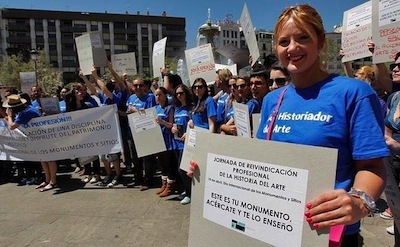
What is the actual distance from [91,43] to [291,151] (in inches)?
246

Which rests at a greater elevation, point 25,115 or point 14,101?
point 14,101

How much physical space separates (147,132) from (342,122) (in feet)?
16.0

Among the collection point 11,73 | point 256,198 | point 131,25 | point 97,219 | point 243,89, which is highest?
point 131,25

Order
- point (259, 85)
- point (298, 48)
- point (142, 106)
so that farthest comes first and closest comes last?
point (142, 106), point (259, 85), point (298, 48)

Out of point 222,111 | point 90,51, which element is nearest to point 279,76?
point 222,111

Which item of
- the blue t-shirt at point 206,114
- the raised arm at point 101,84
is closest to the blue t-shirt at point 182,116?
the blue t-shirt at point 206,114

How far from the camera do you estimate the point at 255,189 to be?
141cm

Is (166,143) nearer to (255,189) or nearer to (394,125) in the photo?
(394,125)

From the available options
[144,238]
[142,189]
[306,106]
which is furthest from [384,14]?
[142,189]

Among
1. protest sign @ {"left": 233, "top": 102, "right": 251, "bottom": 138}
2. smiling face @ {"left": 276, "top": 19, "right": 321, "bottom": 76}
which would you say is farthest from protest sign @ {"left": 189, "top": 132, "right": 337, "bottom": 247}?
Result: protest sign @ {"left": 233, "top": 102, "right": 251, "bottom": 138}

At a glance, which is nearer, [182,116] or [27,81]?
[182,116]

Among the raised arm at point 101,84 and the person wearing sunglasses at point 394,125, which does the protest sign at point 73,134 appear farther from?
the person wearing sunglasses at point 394,125

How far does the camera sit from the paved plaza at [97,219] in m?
4.06

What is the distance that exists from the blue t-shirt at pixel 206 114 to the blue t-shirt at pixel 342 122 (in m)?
3.48
